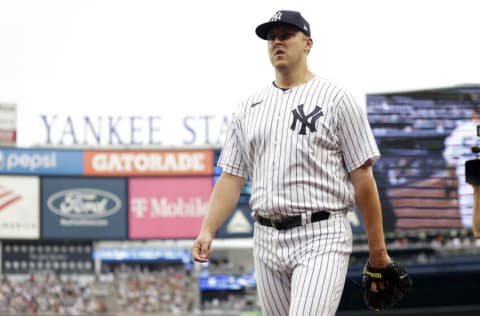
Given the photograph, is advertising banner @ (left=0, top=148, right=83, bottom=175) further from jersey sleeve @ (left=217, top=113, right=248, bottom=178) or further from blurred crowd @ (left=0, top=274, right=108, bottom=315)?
jersey sleeve @ (left=217, top=113, right=248, bottom=178)

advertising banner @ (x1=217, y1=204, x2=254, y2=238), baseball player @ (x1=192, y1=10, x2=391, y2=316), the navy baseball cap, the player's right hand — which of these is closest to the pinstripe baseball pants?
baseball player @ (x1=192, y1=10, x2=391, y2=316)

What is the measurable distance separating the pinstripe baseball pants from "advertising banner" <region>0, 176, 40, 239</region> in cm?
3913

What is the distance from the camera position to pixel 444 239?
3378 cm

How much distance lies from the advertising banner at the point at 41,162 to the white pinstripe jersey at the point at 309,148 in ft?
129

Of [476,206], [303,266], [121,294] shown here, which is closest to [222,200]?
[303,266]

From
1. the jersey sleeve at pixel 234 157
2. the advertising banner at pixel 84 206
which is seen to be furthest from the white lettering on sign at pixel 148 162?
the jersey sleeve at pixel 234 157

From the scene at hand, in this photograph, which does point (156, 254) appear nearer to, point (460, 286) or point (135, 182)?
point (135, 182)

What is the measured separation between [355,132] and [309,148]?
0.19 m

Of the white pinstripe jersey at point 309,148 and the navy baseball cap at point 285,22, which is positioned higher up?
the navy baseball cap at point 285,22

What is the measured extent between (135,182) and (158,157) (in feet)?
5.67

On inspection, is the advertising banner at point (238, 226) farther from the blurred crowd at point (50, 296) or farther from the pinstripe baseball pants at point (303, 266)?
the pinstripe baseball pants at point (303, 266)

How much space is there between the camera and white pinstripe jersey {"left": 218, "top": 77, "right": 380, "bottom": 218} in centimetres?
383

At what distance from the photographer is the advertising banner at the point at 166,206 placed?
42.8 meters

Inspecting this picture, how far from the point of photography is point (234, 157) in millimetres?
4164
